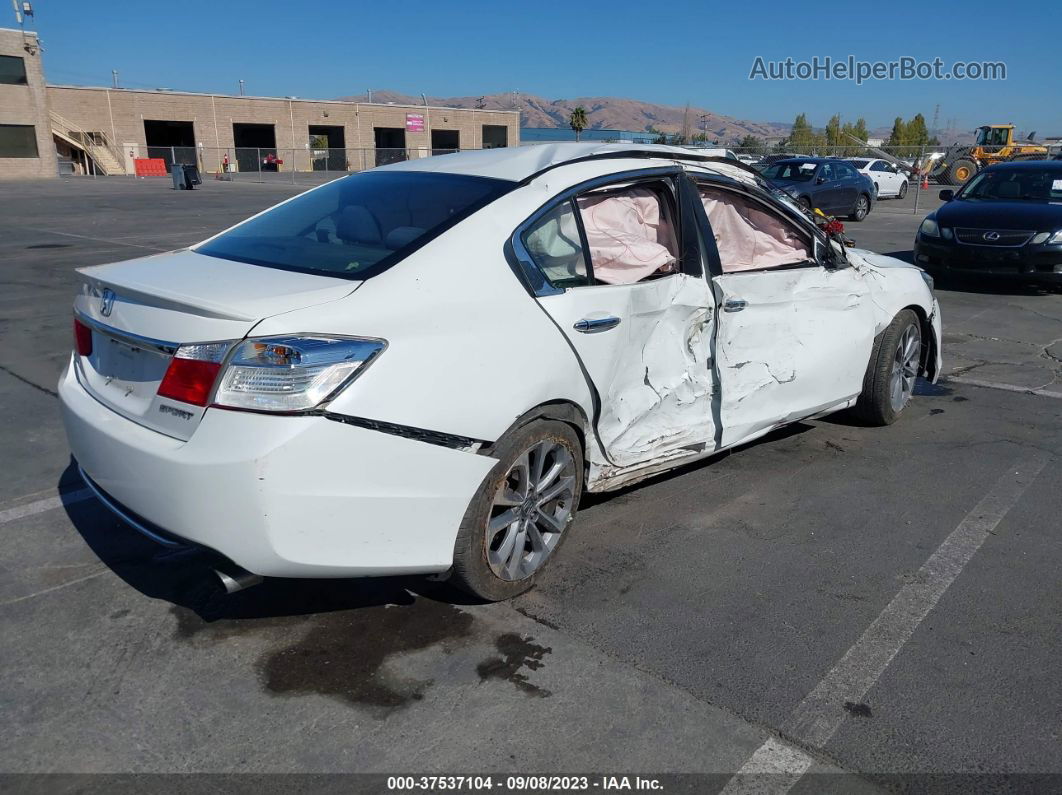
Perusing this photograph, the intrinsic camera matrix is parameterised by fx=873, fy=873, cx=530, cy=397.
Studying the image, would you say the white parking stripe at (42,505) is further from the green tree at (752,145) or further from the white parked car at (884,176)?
the green tree at (752,145)

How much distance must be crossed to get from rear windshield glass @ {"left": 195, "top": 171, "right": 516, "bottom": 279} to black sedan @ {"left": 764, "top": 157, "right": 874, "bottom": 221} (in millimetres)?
18688

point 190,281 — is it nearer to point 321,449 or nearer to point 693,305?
point 321,449

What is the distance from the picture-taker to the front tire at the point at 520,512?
318 cm

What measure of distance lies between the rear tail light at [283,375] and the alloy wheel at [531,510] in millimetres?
816

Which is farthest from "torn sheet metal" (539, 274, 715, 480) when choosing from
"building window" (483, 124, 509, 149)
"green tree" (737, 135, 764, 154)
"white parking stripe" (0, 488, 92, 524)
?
"building window" (483, 124, 509, 149)

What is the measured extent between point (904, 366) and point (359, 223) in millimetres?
3830

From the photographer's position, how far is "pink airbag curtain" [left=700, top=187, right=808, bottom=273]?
4.55 m

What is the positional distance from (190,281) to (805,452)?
12.0 ft

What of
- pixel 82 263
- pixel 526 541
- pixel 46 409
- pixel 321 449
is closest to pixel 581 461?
pixel 526 541

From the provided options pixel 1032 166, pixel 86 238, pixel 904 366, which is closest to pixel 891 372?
pixel 904 366

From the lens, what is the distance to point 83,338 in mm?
3521

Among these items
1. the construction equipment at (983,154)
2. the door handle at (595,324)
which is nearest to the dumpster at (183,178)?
the construction equipment at (983,154)

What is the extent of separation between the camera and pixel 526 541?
352 centimetres

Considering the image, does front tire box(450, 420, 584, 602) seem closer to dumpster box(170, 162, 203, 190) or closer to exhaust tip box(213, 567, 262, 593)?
exhaust tip box(213, 567, 262, 593)
